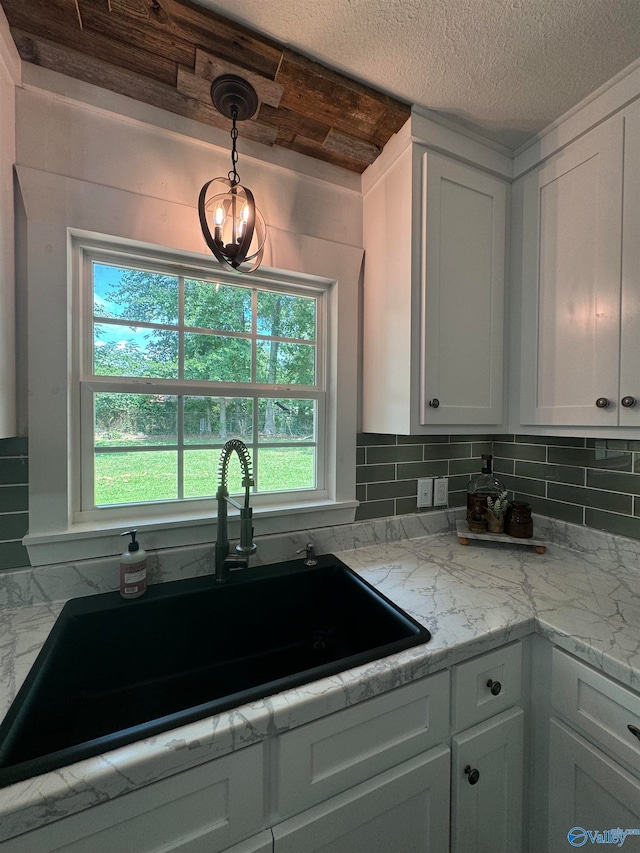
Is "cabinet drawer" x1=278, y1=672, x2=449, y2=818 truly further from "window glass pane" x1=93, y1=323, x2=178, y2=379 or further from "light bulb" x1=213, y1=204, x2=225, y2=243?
"light bulb" x1=213, y1=204, x2=225, y2=243

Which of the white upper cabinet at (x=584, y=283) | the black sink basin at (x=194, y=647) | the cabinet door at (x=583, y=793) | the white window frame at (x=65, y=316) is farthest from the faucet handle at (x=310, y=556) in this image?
the white upper cabinet at (x=584, y=283)

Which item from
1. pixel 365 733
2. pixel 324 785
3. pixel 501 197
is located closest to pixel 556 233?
pixel 501 197

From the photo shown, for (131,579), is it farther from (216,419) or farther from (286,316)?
(286,316)

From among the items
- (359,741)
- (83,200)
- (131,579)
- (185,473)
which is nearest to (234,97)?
(83,200)

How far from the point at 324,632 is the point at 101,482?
2.93ft

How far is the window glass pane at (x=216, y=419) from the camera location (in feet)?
4.20

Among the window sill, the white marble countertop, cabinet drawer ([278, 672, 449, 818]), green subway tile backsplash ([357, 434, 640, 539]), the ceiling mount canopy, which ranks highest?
→ the ceiling mount canopy

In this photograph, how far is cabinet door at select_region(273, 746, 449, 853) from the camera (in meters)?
0.69

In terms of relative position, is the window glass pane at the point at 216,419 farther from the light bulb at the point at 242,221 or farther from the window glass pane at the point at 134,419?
the light bulb at the point at 242,221

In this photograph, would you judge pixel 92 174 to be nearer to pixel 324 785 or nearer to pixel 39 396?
pixel 39 396

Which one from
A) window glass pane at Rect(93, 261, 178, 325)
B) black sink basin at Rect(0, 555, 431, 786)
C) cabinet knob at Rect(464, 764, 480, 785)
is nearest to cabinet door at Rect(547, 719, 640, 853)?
cabinet knob at Rect(464, 764, 480, 785)

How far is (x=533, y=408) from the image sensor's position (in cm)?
130

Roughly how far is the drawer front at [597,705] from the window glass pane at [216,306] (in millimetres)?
1415

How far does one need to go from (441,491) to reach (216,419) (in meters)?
1.04
